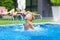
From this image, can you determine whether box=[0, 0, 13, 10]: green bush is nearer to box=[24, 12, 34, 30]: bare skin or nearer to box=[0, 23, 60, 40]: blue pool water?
box=[0, 23, 60, 40]: blue pool water

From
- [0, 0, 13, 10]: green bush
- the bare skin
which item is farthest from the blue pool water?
[0, 0, 13, 10]: green bush

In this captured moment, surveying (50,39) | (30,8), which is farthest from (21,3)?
(50,39)

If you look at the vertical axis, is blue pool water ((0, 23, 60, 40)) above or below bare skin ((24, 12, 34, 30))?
below

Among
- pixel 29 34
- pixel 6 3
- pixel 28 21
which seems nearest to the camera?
pixel 29 34

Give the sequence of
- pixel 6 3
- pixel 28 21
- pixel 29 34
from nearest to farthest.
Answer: pixel 29 34, pixel 28 21, pixel 6 3

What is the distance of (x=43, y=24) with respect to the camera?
13.0 metres

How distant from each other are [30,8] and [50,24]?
1017 cm

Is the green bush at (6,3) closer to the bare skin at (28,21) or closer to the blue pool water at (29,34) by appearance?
the blue pool water at (29,34)

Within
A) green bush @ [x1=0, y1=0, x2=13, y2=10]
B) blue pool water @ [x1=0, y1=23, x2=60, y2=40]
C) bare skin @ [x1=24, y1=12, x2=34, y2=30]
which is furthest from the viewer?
green bush @ [x1=0, y1=0, x2=13, y2=10]

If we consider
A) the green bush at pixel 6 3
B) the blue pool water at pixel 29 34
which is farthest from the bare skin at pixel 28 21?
the green bush at pixel 6 3

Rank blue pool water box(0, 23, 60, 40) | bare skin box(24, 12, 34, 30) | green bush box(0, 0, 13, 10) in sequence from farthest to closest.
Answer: green bush box(0, 0, 13, 10) → bare skin box(24, 12, 34, 30) → blue pool water box(0, 23, 60, 40)

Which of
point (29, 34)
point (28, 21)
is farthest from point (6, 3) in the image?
point (29, 34)

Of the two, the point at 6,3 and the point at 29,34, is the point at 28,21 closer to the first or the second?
the point at 29,34

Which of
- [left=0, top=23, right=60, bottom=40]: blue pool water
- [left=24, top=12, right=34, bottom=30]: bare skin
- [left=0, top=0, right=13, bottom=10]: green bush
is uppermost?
[left=0, top=0, right=13, bottom=10]: green bush
